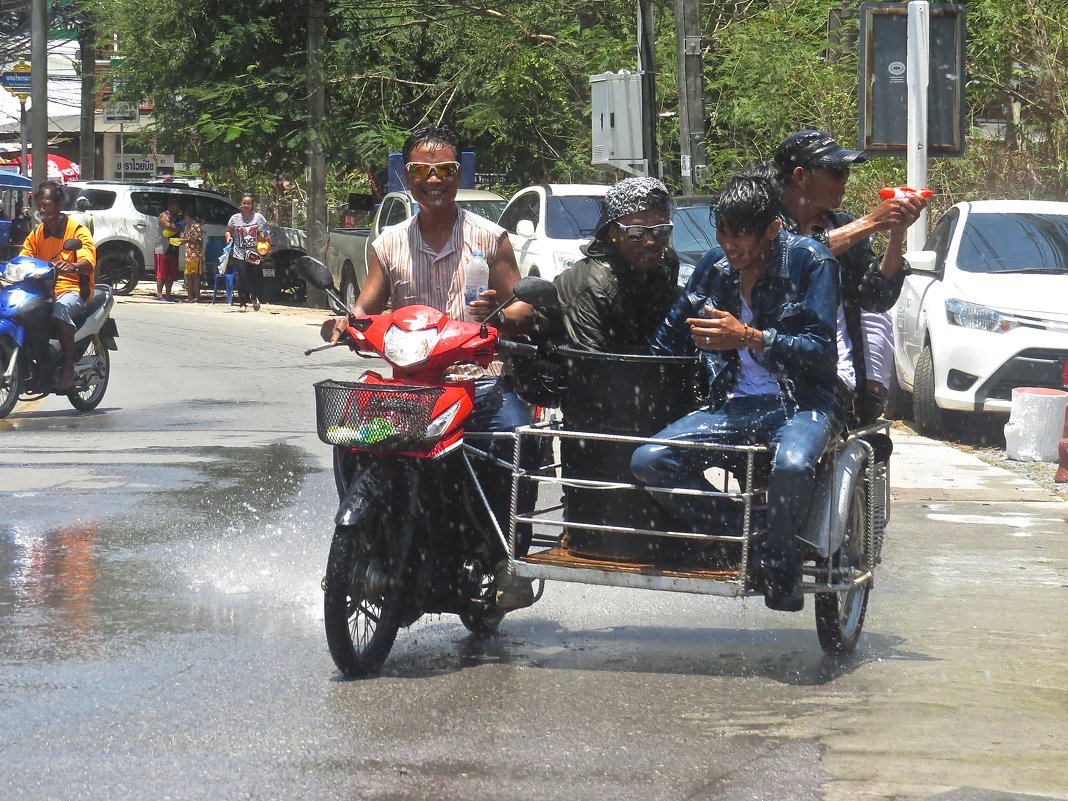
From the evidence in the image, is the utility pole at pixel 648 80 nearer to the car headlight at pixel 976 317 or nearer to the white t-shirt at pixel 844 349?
the car headlight at pixel 976 317

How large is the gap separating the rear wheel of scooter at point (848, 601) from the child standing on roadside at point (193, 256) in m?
22.4

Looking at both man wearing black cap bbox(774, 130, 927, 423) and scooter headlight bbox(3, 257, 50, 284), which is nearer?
man wearing black cap bbox(774, 130, 927, 423)

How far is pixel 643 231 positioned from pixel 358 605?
62.2 inches

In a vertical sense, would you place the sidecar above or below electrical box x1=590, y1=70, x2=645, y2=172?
below

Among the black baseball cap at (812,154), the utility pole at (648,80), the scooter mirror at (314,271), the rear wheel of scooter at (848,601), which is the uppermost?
the utility pole at (648,80)

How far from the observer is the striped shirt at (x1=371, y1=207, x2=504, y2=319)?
597cm

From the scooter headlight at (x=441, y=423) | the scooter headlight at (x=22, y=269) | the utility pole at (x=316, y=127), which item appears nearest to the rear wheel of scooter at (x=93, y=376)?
the scooter headlight at (x=22, y=269)

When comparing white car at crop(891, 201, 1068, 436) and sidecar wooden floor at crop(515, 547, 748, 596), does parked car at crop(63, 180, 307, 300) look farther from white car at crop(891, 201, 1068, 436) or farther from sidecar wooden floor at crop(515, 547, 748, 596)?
sidecar wooden floor at crop(515, 547, 748, 596)

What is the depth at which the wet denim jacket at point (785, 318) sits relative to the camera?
5320 mm

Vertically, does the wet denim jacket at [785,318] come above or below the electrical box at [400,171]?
below

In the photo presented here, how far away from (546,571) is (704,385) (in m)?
0.89

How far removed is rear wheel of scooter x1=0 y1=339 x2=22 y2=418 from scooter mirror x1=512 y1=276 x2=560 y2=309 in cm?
807

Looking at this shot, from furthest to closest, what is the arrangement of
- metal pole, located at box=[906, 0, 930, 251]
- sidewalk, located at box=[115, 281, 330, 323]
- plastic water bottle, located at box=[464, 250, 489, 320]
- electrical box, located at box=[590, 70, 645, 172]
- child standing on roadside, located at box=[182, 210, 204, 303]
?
child standing on roadside, located at box=[182, 210, 204, 303] → sidewalk, located at box=[115, 281, 330, 323] → electrical box, located at box=[590, 70, 645, 172] → metal pole, located at box=[906, 0, 930, 251] → plastic water bottle, located at box=[464, 250, 489, 320]

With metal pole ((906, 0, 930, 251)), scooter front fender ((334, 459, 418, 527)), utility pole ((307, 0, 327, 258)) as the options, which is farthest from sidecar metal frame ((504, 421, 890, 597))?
utility pole ((307, 0, 327, 258))
